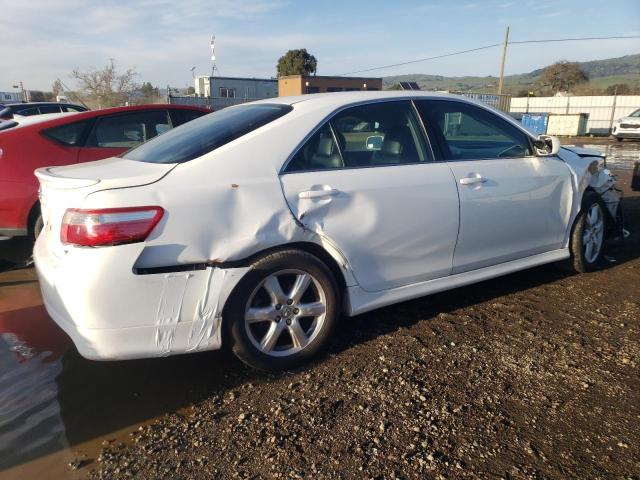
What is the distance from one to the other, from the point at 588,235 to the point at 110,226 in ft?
13.0

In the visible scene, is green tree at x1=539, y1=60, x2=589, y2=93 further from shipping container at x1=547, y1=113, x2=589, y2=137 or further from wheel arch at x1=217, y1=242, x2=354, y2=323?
wheel arch at x1=217, y1=242, x2=354, y2=323

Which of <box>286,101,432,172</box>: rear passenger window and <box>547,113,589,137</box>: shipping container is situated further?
<box>547,113,589,137</box>: shipping container

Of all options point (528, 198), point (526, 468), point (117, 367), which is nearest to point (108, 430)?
point (117, 367)

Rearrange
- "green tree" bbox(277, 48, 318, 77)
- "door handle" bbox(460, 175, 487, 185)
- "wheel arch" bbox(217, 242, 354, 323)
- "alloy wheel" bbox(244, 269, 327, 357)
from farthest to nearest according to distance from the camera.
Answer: "green tree" bbox(277, 48, 318, 77), "door handle" bbox(460, 175, 487, 185), "alloy wheel" bbox(244, 269, 327, 357), "wheel arch" bbox(217, 242, 354, 323)

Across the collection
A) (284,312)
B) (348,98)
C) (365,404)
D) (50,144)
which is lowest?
(365,404)

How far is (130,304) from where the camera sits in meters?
2.60

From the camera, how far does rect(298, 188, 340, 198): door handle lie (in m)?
2.98

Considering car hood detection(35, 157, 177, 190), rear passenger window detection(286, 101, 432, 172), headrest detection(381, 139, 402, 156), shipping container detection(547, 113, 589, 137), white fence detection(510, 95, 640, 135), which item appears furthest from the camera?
white fence detection(510, 95, 640, 135)

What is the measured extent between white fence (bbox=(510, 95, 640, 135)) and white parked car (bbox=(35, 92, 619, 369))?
29126 millimetres

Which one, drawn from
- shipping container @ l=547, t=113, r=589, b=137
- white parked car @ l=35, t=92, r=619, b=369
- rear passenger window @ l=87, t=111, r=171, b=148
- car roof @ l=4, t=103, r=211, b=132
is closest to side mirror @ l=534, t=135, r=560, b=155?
white parked car @ l=35, t=92, r=619, b=369

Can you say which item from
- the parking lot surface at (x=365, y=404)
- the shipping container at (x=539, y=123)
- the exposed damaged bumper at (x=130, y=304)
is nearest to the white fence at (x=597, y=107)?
the shipping container at (x=539, y=123)

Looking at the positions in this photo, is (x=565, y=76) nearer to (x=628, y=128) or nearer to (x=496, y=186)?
(x=628, y=128)

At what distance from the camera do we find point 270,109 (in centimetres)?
338

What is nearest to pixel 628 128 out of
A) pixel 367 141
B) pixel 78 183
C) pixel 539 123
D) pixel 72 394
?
pixel 539 123
